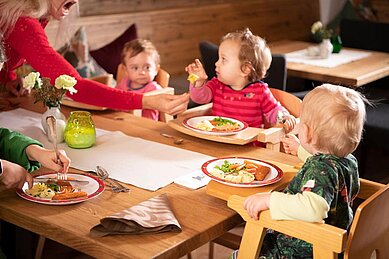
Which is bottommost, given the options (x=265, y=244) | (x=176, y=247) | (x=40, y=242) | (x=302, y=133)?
(x=40, y=242)

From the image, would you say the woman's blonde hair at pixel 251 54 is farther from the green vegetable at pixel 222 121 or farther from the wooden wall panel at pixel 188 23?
the wooden wall panel at pixel 188 23

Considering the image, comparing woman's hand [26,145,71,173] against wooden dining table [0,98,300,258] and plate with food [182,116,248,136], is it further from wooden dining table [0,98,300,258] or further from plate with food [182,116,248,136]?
plate with food [182,116,248,136]

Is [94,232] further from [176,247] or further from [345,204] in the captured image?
[345,204]

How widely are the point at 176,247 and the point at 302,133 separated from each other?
0.48 metres

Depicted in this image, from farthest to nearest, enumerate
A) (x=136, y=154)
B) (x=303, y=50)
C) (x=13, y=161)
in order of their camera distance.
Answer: (x=303, y=50)
(x=136, y=154)
(x=13, y=161)

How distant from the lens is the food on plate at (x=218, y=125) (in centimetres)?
244

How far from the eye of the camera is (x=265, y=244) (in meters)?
1.91

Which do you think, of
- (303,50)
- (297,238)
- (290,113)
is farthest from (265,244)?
(303,50)

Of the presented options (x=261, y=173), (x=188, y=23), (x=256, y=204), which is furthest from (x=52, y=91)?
(x=188, y=23)

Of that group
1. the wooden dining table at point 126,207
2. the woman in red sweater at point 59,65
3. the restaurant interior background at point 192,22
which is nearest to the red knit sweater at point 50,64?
the woman in red sweater at point 59,65

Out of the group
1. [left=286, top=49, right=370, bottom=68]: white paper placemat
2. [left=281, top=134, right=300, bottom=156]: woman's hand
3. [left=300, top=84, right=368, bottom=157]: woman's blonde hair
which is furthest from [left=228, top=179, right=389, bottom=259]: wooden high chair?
[left=286, top=49, right=370, bottom=68]: white paper placemat

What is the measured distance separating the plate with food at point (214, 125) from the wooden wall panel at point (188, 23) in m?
2.07

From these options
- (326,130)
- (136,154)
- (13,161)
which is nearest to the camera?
(326,130)

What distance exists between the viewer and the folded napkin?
1660 mm
